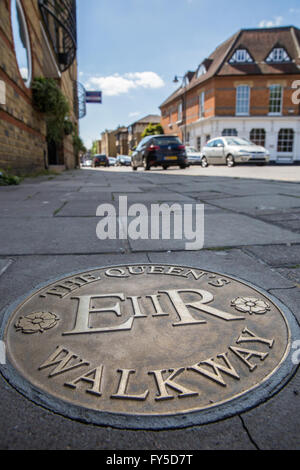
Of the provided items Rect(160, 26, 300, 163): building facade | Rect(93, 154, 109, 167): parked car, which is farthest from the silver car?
Rect(93, 154, 109, 167): parked car

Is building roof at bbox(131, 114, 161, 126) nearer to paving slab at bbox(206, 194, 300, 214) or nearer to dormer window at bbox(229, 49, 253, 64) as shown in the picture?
dormer window at bbox(229, 49, 253, 64)

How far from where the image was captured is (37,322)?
1.21 meters

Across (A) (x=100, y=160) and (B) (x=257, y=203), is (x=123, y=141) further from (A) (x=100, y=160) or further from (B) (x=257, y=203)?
(B) (x=257, y=203)

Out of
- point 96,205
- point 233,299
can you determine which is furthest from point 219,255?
point 96,205

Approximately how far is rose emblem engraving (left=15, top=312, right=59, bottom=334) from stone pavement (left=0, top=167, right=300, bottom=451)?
21 centimetres

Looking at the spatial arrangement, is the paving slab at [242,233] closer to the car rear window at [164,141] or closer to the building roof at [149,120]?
the car rear window at [164,141]

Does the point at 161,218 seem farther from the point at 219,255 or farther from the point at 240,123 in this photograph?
the point at 240,123

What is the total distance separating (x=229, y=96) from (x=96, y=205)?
97.5 feet

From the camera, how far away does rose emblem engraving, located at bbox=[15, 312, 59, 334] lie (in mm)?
1166

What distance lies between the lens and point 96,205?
4215 mm

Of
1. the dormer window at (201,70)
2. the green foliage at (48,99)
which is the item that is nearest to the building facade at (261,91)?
the dormer window at (201,70)

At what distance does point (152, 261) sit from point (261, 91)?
3252 centimetres

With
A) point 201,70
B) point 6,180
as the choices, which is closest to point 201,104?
point 201,70

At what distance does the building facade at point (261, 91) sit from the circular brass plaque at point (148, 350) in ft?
102
